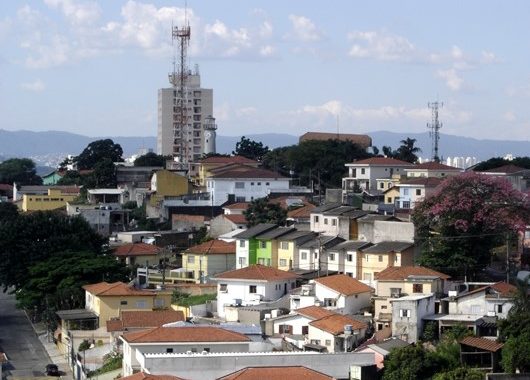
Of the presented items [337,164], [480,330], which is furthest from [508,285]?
[337,164]

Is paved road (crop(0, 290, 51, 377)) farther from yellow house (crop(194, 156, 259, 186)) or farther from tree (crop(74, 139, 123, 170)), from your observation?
tree (crop(74, 139, 123, 170))

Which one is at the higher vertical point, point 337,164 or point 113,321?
point 337,164

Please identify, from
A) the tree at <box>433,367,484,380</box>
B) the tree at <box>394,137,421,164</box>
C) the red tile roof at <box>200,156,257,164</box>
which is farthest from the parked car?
the tree at <box>394,137,421,164</box>

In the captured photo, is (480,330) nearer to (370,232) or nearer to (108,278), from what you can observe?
(370,232)

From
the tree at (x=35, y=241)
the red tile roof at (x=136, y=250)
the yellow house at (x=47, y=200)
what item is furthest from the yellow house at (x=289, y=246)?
the yellow house at (x=47, y=200)

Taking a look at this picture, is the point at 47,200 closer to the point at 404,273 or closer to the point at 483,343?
the point at 404,273

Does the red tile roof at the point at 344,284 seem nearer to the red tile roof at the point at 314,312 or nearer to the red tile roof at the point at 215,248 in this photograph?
the red tile roof at the point at 314,312
